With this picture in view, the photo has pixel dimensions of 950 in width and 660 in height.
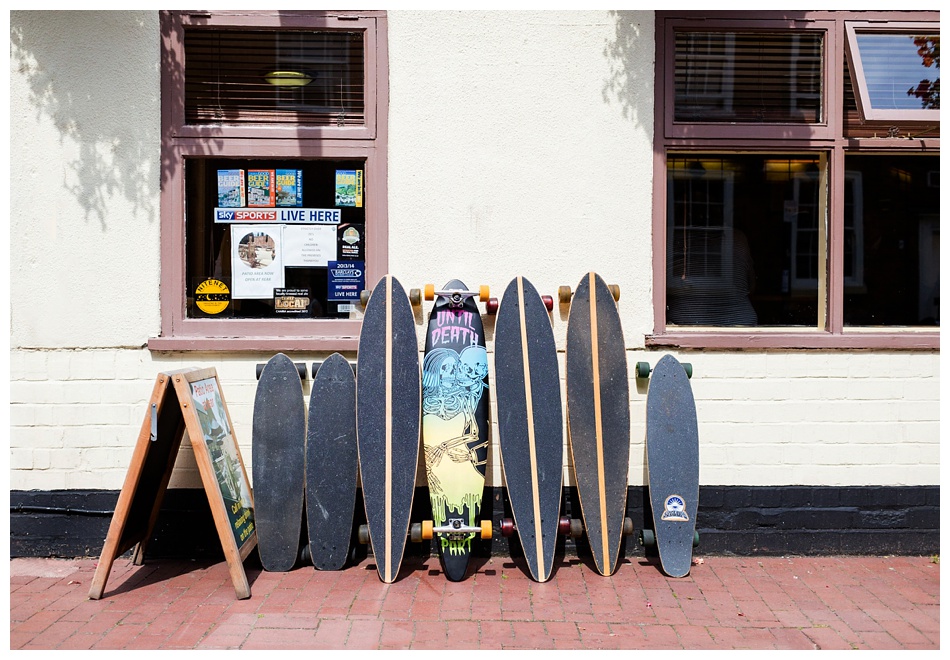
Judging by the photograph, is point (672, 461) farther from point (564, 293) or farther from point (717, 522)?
point (564, 293)

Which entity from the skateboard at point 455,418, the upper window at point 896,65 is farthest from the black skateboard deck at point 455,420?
the upper window at point 896,65

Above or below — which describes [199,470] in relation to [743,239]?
below

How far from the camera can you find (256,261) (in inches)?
174

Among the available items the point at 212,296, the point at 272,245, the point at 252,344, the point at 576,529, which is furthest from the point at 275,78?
the point at 576,529

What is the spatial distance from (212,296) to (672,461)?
261 cm

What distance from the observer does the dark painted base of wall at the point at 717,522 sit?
4289 mm

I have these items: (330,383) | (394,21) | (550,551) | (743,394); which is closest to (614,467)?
(550,551)

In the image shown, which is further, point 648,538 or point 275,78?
point 275,78

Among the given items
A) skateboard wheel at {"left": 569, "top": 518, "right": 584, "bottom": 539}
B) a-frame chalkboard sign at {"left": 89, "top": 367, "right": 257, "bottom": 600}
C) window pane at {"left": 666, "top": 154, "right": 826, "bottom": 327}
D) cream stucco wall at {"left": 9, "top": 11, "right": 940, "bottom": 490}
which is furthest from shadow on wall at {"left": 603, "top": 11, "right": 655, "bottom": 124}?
a-frame chalkboard sign at {"left": 89, "top": 367, "right": 257, "bottom": 600}

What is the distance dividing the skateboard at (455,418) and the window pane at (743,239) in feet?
3.88

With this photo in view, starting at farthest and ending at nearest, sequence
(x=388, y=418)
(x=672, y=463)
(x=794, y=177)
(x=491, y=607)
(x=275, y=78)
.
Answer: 1. (x=794, y=177)
2. (x=275, y=78)
3. (x=672, y=463)
4. (x=388, y=418)
5. (x=491, y=607)

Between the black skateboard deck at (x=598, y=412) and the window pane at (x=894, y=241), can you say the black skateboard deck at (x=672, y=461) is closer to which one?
the black skateboard deck at (x=598, y=412)

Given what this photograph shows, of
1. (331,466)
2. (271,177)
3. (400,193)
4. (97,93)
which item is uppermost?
(97,93)

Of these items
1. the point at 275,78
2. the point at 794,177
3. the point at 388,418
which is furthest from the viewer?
the point at 794,177
